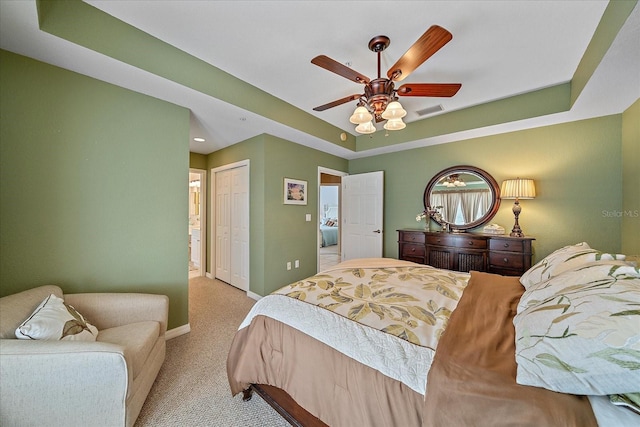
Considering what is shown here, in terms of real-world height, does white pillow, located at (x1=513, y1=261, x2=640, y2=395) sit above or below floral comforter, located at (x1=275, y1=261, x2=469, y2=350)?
above

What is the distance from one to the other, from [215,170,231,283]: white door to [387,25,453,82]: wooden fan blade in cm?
313

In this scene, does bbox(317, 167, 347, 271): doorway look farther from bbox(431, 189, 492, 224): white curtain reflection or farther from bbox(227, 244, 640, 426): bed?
bbox(227, 244, 640, 426): bed

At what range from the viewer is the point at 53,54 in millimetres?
1694

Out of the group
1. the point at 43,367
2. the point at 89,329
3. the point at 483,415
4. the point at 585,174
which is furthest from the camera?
the point at 585,174

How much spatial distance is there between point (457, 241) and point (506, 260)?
0.55m

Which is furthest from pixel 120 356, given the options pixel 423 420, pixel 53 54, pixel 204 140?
pixel 204 140

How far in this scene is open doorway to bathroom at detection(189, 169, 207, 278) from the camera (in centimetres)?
448

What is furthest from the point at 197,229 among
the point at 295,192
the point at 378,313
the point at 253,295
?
the point at 378,313

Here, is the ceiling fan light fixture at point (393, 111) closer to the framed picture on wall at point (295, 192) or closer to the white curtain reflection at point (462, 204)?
the framed picture on wall at point (295, 192)

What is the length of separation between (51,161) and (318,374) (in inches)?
97.1

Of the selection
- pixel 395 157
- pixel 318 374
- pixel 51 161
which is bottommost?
pixel 318 374

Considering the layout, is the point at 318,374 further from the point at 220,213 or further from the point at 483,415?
the point at 220,213

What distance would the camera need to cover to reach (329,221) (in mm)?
8977

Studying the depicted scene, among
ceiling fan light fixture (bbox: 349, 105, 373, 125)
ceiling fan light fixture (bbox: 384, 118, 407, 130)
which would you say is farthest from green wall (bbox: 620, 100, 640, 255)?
ceiling fan light fixture (bbox: 349, 105, 373, 125)
